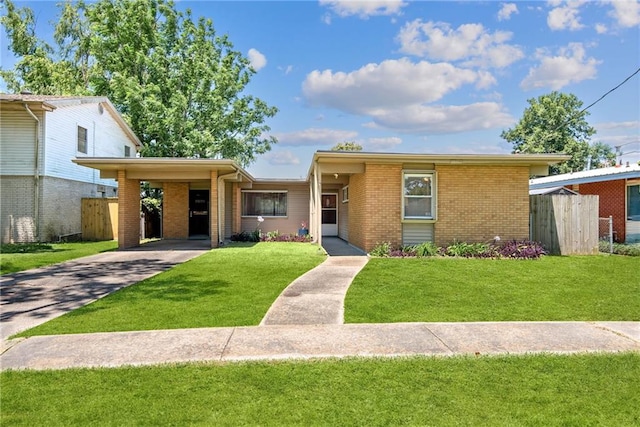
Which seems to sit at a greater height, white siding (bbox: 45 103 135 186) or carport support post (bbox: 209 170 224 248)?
white siding (bbox: 45 103 135 186)

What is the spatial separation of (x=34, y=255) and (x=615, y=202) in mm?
19544

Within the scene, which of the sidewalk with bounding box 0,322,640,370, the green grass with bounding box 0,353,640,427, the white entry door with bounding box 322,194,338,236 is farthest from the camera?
the white entry door with bounding box 322,194,338,236

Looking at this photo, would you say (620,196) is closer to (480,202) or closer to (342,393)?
(480,202)

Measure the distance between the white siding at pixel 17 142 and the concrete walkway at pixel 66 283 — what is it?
676 cm

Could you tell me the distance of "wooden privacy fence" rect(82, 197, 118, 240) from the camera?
18.2 meters

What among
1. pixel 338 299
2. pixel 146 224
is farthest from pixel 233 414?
pixel 146 224

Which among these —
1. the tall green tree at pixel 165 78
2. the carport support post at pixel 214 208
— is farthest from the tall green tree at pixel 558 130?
the carport support post at pixel 214 208

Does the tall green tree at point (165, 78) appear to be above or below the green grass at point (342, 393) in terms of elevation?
above

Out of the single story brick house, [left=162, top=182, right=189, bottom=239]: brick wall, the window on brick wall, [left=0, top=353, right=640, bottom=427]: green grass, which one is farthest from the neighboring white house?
the window on brick wall

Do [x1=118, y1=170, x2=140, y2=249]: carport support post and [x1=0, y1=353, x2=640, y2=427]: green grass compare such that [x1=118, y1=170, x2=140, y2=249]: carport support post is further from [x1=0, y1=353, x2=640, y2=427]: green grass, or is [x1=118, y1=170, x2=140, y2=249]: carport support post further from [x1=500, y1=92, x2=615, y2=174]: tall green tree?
[x1=500, y1=92, x2=615, y2=174]: tall green tree

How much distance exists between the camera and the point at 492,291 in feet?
23.3

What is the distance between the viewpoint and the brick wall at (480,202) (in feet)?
41.2

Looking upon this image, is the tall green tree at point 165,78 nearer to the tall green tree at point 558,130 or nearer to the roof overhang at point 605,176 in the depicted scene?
the roof overhang at point 605,176

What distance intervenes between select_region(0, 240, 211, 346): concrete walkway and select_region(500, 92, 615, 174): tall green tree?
120ft
